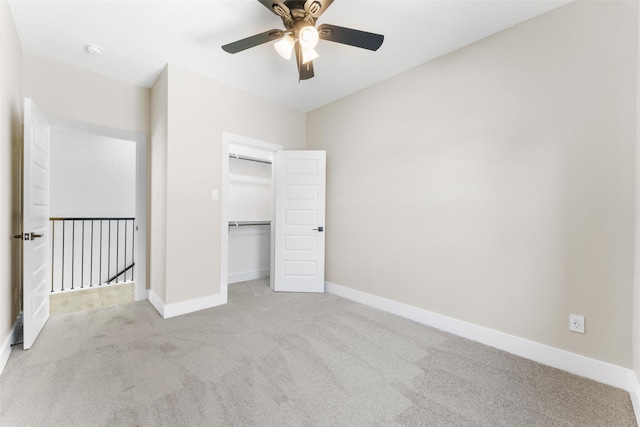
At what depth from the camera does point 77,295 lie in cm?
360

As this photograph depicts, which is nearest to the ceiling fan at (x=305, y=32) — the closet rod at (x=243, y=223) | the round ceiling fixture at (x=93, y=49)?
the round ceiling fixture at (x=93, y=49)

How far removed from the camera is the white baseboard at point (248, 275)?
4.27m

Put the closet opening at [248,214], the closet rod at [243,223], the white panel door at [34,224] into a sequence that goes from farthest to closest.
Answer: the closet opening at [248,214] < the closet rod at [243,223] < the white panel door at [34,224]

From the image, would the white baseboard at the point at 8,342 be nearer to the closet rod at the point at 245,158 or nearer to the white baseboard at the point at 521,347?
the closet rod at the point at 245,158

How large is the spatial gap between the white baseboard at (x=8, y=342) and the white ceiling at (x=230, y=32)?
2.58 metres

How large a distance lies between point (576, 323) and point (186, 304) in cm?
352

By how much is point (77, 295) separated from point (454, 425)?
460 centimetres

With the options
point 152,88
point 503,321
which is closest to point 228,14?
point 152,88

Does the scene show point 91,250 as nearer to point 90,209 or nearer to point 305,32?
point 90,209

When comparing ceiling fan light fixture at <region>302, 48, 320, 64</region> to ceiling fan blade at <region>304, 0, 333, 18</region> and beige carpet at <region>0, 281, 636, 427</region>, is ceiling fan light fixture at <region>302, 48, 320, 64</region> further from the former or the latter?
beige carpet at <region>0, 281, 636, 427</region>

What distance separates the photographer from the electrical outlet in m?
1.88

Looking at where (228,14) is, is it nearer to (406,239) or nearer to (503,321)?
(406,239)

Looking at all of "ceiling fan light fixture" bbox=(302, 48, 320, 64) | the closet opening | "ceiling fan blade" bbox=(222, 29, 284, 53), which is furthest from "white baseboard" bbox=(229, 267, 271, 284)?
"ceiling fan light fixture" bbox=(302, 48, 320, 64)

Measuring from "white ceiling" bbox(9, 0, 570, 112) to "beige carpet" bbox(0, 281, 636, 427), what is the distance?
8.90 feet
